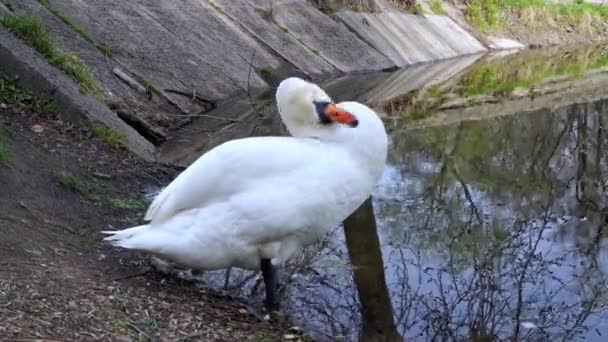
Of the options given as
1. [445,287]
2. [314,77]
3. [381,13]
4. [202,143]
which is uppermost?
[381,13]

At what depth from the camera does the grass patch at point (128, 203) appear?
5863 millimetres

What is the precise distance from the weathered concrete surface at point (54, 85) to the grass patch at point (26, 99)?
6cm

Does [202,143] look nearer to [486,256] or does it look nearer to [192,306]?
[486,256]

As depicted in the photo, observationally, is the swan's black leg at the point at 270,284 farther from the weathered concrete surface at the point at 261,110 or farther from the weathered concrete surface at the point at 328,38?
the weathered concrete surface at the point at 328,38

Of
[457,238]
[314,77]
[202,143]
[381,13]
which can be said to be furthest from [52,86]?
[381,13]

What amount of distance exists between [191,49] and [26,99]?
17.4ft

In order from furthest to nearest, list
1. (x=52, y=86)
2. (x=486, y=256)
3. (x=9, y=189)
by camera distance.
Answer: (x=52, y=86), (x=486, y=256), (x=9, y=189)

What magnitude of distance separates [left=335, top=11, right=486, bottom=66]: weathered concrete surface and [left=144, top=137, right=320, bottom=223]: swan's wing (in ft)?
46.4

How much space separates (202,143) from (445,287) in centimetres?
394

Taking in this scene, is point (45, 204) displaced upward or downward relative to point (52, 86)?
downward

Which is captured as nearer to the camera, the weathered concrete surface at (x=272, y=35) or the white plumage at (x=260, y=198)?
the white plumage at (x=260, y=198)

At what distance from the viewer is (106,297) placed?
13.0 feet

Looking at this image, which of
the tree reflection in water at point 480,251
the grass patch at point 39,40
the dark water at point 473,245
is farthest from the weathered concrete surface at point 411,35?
the grass patch at point 39,40

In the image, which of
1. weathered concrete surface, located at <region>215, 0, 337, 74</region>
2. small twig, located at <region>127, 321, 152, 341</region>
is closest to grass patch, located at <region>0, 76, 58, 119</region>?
small twig, located at <region>127, 321, 152, 341</region>
